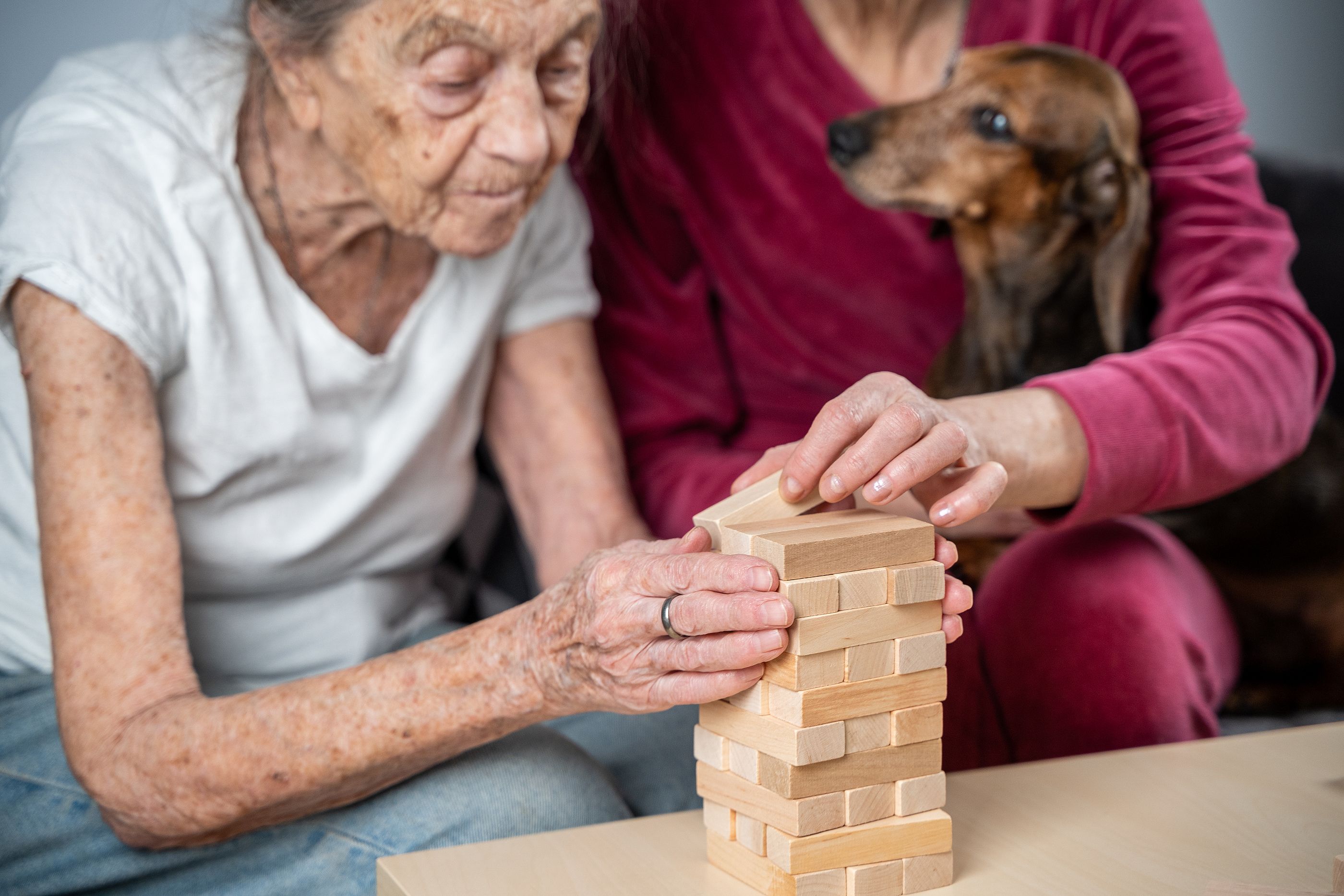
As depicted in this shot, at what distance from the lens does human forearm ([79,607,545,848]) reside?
0.96 m

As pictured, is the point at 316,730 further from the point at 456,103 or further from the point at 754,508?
the point at 456,103

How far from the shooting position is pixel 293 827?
3.47 feet

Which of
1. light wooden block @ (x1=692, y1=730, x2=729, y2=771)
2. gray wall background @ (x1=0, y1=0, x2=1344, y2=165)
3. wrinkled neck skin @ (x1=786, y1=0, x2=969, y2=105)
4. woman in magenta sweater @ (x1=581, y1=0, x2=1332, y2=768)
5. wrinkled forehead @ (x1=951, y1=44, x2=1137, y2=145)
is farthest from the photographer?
gray wall background @ (x1=0, y1=0, x2=1344, y2=165)

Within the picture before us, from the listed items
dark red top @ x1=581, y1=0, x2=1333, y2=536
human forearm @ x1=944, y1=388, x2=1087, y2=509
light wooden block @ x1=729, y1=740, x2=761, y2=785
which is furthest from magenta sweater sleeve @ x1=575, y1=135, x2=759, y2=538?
light wooden block @ x1=729, y1=740, x2=761, y2=785

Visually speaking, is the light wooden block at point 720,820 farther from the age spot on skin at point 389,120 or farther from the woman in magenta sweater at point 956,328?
the age spot on skin at point 389,120

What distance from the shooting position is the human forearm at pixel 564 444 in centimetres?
146

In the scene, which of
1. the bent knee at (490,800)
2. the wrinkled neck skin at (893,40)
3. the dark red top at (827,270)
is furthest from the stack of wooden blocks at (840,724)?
the wrinkled neck skin at (893,40)

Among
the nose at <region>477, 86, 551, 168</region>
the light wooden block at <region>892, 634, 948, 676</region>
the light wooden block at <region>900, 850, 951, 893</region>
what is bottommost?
the light wooden block at <region>900, 850, 951, 893</region>

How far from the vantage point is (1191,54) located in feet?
4.60

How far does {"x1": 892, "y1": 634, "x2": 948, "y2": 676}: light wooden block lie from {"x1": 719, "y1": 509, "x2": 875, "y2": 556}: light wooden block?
0.09 m

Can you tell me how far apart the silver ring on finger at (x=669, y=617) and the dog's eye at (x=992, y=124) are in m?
0.82

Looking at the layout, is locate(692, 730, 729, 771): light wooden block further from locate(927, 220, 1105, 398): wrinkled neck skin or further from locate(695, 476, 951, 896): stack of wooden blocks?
locate(927, 220, 1105, 398): wrinkled neck skin

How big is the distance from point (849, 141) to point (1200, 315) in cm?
45

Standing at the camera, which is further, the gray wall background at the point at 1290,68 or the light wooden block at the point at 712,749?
the gray wall background at the point at 1290,68
